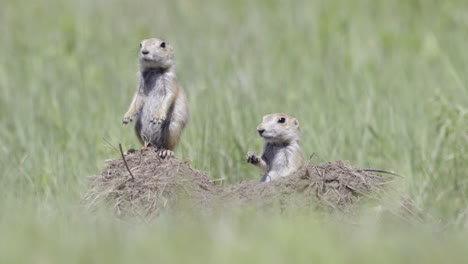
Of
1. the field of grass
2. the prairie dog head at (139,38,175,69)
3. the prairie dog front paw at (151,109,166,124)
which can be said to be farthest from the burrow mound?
the prairie dog head at (139,38,175,69)

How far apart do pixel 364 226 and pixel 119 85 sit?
6612 millimetres

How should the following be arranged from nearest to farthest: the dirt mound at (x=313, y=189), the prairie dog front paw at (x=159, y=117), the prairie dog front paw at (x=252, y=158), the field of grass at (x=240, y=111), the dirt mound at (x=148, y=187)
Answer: the field of grass at (x=240, y=111) → the dirt mound at (x=313, y=189) → the dirt mound at (x=148, y=187) → the prairie dog front paw at (x=252, y=158) → the prairie dog front paw at (x=159, y=117)

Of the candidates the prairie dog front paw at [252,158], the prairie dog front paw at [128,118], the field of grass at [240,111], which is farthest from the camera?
the prairie dog front paw at [128,118]

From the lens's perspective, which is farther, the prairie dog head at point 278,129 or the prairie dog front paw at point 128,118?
the prairie dog front paw at point 128,118

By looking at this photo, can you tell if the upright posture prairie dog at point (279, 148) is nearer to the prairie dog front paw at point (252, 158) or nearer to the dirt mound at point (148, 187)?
the prairie dog front paw at point (252, 158)

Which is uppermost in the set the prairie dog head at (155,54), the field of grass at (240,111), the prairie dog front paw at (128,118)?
the prairie dog head at (155,54)

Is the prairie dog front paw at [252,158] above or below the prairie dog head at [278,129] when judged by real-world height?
below

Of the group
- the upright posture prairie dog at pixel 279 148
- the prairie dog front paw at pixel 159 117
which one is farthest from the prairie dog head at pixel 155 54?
the upright posture prairie dog at pixel 279 148

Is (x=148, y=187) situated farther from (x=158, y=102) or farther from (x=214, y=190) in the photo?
(x=158, y=102)

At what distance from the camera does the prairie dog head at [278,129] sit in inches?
282

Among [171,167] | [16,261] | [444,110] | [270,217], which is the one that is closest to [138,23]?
[444,110]

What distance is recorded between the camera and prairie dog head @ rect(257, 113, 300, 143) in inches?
282

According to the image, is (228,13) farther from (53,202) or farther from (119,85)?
(53,202)

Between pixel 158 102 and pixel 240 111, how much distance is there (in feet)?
9.08
